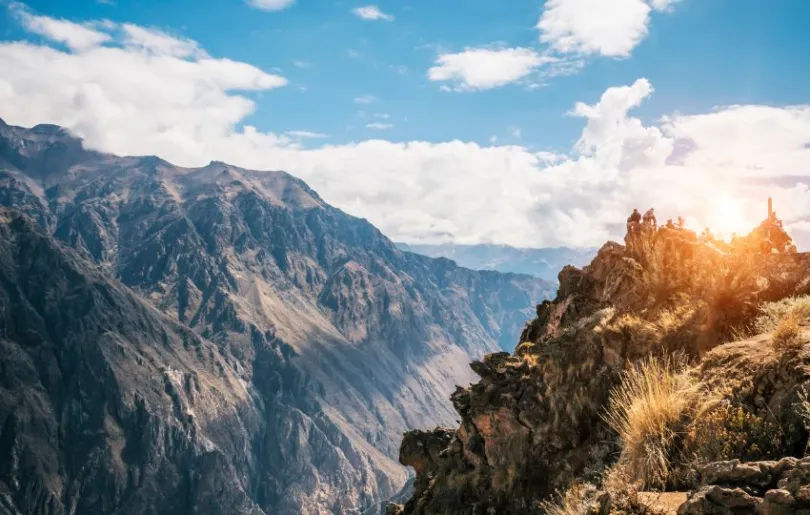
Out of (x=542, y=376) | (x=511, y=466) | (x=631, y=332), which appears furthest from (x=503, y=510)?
(x=631, y=332)

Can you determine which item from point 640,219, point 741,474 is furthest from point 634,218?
point 741,474

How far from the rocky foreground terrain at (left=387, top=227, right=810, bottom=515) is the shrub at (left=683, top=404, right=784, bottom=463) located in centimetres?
2

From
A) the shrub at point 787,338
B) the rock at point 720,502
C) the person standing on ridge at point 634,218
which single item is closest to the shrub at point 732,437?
the shrub at point 787,338

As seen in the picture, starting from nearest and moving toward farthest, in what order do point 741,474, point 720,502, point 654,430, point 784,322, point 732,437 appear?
1. point 720,502
2. point 741,474
3. point 732,437
4. point 654,430
5. point 784,322

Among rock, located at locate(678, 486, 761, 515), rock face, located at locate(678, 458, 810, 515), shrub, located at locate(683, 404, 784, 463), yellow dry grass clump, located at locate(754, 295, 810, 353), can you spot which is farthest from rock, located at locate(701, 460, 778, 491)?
yellow dry grass clump, located at locate(754, 295, 810, 353)

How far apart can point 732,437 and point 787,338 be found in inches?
76.1

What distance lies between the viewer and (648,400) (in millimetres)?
9773

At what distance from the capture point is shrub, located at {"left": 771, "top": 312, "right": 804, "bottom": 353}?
901 cm

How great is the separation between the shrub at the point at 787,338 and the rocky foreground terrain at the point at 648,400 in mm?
22

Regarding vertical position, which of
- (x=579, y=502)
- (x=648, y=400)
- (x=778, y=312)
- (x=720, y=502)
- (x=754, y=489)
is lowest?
(x=579, y=502)

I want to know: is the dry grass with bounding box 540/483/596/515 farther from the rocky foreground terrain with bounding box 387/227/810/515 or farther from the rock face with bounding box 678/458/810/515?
the rock face with bounding box 678/458/810/515

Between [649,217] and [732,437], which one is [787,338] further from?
[649,217]

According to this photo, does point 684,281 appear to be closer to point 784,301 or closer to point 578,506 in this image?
point 784,301

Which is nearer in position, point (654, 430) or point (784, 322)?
point (654, 430)
